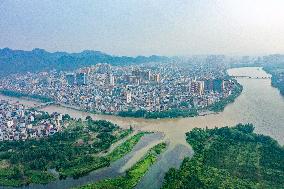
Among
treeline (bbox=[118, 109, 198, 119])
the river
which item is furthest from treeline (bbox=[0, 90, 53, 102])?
treeline (bbox=[118, 109, 198, 119])

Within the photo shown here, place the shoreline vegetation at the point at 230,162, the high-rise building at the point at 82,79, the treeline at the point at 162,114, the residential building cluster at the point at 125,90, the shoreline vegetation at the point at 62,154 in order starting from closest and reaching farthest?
the shoreline vegetation at the point at 230,162
the shoreline vegetation at the point at 62,154
the treeline at the point at 162,114
the residential building cluster at the point at 125,90
the high-rise building at the point at 82,79

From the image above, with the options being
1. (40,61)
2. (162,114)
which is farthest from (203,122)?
(40,61)

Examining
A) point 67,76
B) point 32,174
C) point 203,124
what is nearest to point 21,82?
point 67,76

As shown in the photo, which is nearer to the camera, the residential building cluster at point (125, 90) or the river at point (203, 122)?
the river at point (203, 122)

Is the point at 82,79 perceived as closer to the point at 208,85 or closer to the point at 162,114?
the point at 208,85

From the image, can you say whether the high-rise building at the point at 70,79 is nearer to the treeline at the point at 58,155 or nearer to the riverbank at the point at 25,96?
the riverbank at the point at 25,96

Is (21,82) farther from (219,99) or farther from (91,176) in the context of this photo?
(91,176)

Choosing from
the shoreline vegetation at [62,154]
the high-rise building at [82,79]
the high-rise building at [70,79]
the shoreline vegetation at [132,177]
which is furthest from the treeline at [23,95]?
the shoreline vegetation at [132,177]
